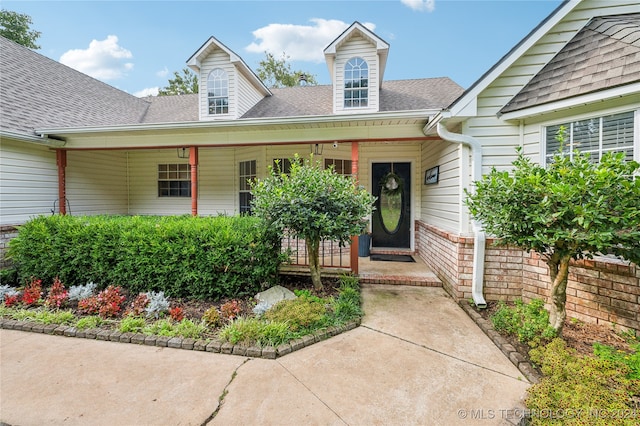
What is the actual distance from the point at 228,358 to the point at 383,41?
7001 mm

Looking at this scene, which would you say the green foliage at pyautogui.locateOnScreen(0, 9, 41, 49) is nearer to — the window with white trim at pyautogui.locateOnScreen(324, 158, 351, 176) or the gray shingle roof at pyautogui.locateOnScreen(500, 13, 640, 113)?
the window with white trim at pyautogui.locateOnScreen(324, 158, 351, 176)

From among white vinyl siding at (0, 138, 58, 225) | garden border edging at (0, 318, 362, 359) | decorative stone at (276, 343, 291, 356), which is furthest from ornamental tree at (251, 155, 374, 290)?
white vinyl siding at (0, 138, 58, 225)

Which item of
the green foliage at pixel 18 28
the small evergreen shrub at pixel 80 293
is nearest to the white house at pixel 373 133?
the small evergreen shrub at pixel 80 293

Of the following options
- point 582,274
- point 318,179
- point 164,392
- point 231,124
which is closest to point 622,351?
point 582,274

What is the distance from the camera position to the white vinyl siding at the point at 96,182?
23.7 ft

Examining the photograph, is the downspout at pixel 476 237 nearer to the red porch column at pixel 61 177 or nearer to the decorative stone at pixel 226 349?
the decorative stone at pixel 226 349

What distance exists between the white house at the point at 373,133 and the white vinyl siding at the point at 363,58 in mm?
25

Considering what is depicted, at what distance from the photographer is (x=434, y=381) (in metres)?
2.55

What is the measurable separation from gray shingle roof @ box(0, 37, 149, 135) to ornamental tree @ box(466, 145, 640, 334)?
28.5 ft

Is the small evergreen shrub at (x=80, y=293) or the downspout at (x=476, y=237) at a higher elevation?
the downspout at (x=476, y=237)

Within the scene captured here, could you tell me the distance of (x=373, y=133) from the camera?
5242 millimetres

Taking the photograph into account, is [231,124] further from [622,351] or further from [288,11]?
[622,351]

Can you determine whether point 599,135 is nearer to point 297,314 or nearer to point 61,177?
point 297,314

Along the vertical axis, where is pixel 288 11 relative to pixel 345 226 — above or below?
above
